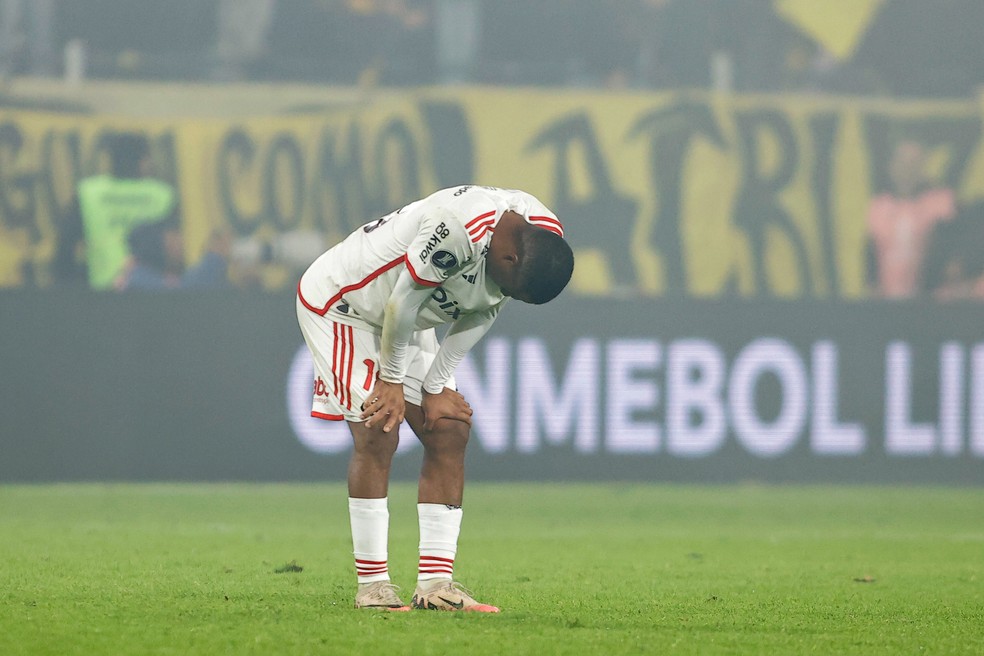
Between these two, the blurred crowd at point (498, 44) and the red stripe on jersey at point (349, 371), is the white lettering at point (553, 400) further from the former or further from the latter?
the red stripe on jersey at point (349, 371)

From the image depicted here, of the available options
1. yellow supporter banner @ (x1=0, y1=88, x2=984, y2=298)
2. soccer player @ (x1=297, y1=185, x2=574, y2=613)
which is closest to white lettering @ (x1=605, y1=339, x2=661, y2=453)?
yellow supporter banner @ (x1=0, y1=88, x2=984, y2=298)

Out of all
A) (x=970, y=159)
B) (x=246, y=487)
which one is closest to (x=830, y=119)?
(x=970, y=159)

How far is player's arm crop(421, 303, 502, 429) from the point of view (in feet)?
18.9

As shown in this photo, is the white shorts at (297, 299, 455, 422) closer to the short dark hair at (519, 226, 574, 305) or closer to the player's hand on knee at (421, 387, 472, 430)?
the player's hand on knee at (421, 387, 472, 430)

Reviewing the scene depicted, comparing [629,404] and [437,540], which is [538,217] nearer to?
[437,540]

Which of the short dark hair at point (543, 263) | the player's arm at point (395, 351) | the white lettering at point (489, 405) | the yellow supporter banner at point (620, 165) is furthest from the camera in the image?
the yellow supporter banner at point (620, 165)

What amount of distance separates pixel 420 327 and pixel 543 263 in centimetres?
74

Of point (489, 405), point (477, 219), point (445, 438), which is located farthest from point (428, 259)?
point (489, 405)

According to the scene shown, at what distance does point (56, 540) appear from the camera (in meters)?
8.34

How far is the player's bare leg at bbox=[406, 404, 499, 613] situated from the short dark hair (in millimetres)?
789

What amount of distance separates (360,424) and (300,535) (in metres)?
3.57

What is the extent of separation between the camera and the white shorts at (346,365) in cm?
569

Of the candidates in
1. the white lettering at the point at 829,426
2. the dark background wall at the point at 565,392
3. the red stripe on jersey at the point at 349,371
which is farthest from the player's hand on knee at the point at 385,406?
the white lettering at the point at 829,426

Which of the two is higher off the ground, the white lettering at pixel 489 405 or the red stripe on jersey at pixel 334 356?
the red stripe on jersey at pixel 334 356
